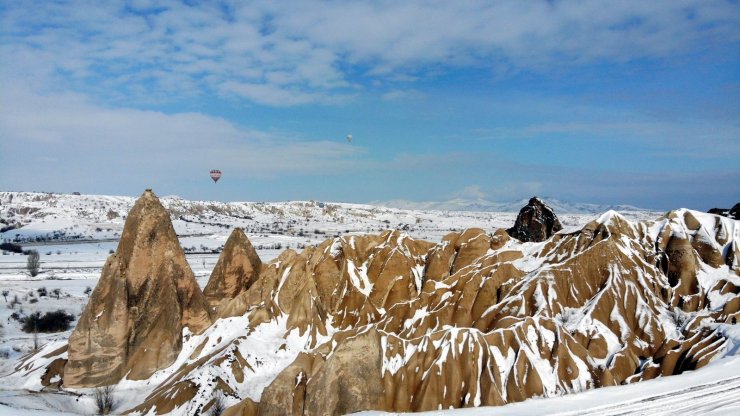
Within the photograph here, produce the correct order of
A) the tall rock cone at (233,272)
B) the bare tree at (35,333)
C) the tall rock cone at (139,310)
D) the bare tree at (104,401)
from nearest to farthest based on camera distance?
the bare tree at (104,401), the tall rock cone at (139,310), the tall rock cone at (233,272), the bare tree at (35,333)

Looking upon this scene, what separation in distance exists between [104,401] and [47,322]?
47.6m

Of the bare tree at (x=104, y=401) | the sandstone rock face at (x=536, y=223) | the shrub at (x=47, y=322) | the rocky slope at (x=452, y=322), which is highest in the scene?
the sandstone rock face at (x=536, y=223)

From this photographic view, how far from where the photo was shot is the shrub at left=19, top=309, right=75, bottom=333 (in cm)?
7362

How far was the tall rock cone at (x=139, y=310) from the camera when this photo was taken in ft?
129

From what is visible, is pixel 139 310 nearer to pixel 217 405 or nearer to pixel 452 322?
pixel 217 405

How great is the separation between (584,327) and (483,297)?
28.2 feet

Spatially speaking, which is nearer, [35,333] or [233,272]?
[233,272]

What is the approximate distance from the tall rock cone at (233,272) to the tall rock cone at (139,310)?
5719 mm

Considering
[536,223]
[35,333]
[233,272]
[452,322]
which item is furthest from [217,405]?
[35,333]

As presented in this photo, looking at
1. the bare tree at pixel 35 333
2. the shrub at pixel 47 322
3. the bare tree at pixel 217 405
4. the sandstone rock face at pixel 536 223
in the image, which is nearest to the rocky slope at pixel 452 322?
the bare tree at pixel 217 405

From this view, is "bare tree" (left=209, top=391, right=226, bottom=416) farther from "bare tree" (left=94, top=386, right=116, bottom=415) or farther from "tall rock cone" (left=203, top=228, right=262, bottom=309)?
"tall rock cone" (left=203, top=228, right=262, bottom=309)

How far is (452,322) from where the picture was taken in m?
42.7

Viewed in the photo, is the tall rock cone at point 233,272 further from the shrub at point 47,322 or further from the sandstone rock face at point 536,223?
the shrub at point 47,322

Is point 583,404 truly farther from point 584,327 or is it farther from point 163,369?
point 163,369
